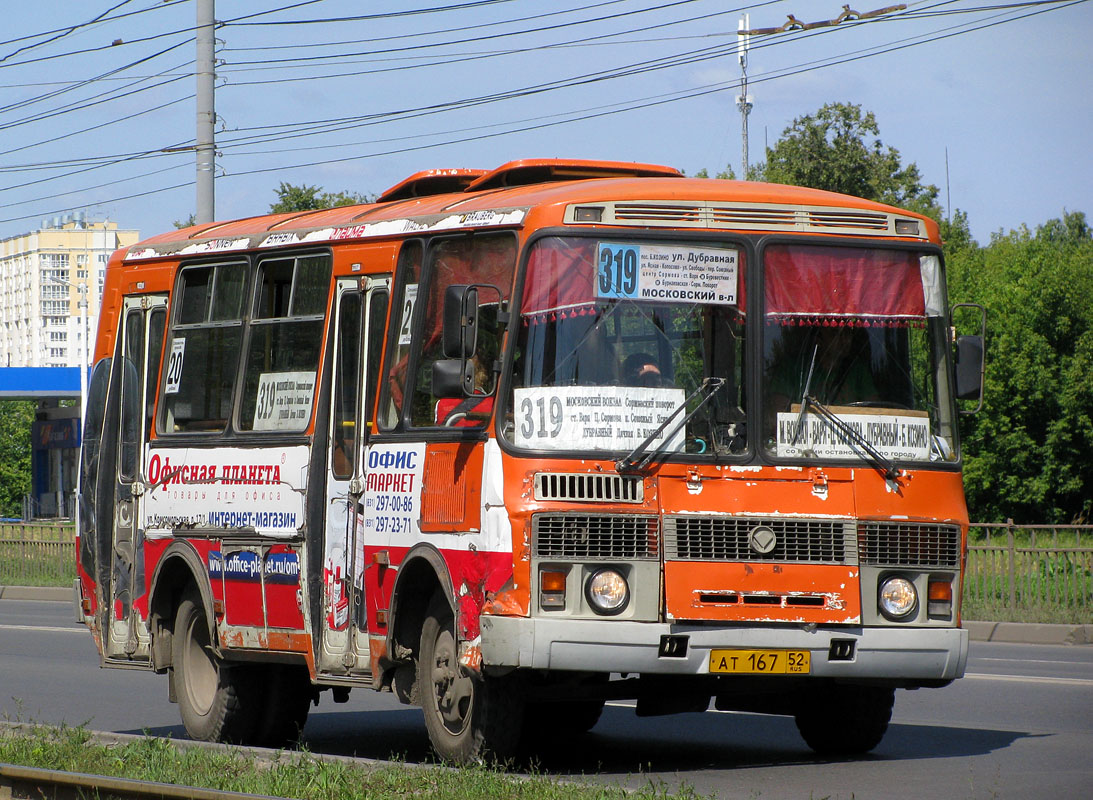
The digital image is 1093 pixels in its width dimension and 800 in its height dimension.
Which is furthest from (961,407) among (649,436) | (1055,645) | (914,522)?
(1055,645)

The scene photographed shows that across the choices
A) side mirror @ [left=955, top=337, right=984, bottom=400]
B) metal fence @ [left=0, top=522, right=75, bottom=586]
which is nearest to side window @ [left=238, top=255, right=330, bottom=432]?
side mirror @ [left=955, top=337, right=984, bottom=400]

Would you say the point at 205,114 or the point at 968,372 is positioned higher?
the point at 205,114

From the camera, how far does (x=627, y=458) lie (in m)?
8.72

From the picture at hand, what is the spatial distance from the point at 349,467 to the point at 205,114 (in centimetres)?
1353

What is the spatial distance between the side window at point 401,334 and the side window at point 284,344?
0.88 m

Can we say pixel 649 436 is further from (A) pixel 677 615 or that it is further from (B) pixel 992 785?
(B) pixel 992 785

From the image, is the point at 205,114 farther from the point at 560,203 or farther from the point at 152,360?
the point at 560,203

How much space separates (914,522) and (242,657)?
4.46 metres

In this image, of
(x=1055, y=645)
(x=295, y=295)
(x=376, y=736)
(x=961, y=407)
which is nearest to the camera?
(x=961, y=407)

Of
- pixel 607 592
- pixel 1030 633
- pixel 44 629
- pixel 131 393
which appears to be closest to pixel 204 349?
pixel 131 393

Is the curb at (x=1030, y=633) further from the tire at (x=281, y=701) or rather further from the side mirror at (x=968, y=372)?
the side mirror at (x=968, y=372)

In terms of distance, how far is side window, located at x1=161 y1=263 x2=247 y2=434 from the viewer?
38.1ft

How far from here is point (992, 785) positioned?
28.5ft

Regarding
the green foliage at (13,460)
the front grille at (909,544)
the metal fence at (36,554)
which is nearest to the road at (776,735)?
the front grille at (909,544)
